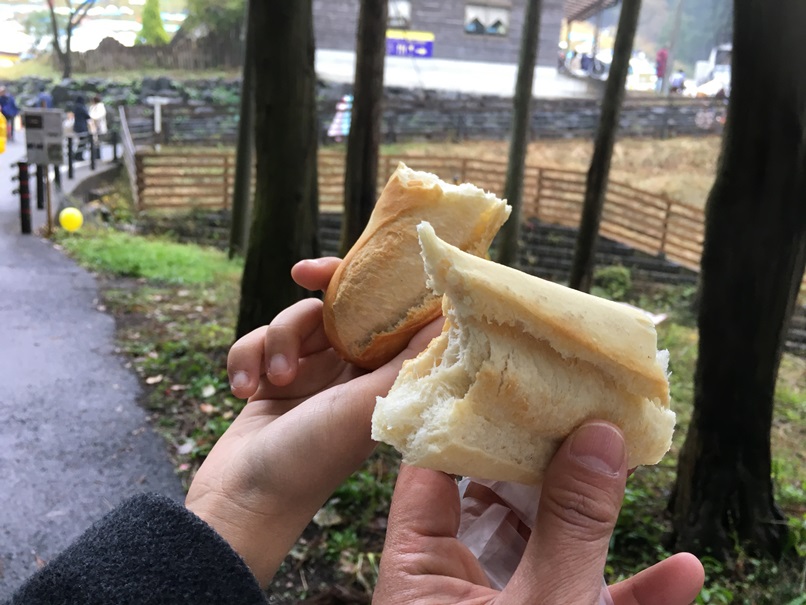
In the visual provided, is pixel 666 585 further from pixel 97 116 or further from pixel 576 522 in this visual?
pixel 97 116

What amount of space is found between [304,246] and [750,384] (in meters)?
3.52

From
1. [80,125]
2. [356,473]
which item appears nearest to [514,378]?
[356,473]

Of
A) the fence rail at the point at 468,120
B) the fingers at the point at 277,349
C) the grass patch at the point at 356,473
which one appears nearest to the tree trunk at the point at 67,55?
the fence rail at the point at 468,120

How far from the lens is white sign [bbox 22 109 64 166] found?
11.1 m

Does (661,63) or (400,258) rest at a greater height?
(661,63)

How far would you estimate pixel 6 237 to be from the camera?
11.0m

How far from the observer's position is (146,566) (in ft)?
4.70

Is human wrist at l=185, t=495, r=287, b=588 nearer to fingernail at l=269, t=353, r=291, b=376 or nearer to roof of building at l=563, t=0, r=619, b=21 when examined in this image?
fingernail at l=269, t=353, r=291, b=376

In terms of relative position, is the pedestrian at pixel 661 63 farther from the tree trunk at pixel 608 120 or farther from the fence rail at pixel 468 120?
the tree trunk at pixel 608 120

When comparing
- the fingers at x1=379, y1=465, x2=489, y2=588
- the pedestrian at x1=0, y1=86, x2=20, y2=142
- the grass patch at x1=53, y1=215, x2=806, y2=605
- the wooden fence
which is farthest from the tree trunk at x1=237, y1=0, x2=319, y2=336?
the pedestrian at x1=0, y1=86, x2=20, y2=142

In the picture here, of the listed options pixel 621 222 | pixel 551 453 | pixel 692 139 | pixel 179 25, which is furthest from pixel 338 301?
pixel 179 25

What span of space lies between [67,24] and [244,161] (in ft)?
74.6

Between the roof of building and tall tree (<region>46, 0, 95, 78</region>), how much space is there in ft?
67.1

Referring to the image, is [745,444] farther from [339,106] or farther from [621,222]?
[339,106]
